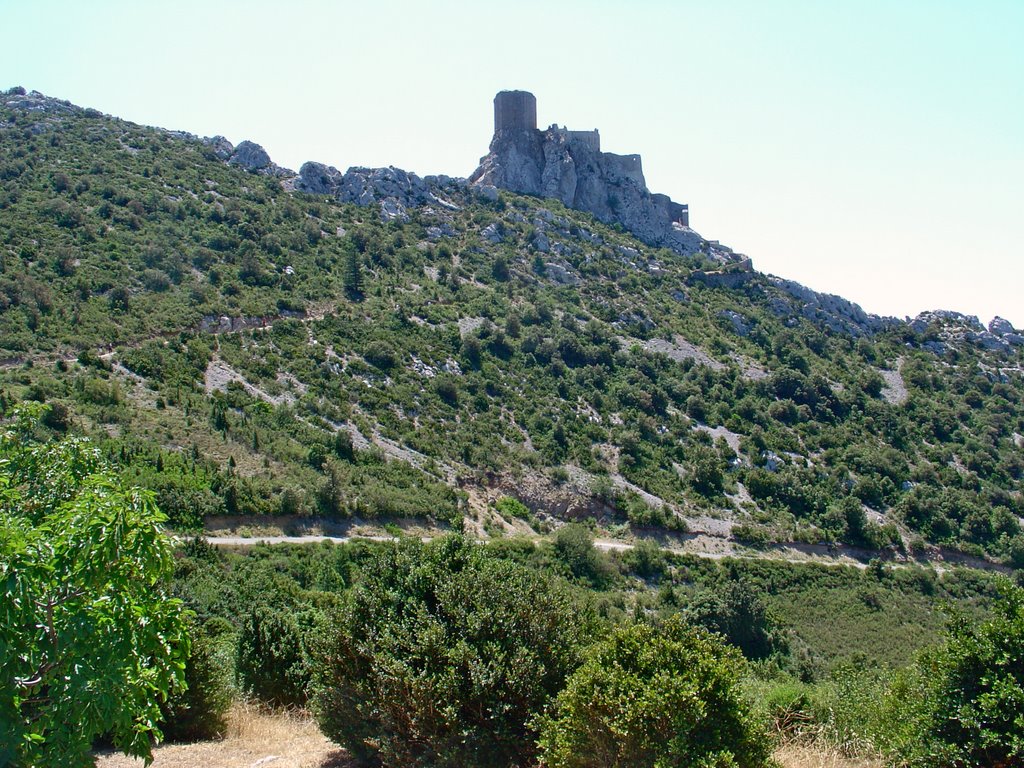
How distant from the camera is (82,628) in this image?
4695 mm

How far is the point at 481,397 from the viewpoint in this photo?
1829 inches

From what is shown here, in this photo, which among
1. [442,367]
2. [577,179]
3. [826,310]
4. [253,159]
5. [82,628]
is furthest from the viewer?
[577,179]

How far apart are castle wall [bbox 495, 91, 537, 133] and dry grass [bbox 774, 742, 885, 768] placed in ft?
250

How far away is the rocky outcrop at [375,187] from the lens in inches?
2576

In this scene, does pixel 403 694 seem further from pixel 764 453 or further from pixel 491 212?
pixel 491 212

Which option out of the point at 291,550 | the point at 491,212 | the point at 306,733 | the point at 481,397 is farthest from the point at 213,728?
the point at 491,212

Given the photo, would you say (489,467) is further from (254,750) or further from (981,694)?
(981,694)

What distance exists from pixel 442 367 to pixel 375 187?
87.6 ft

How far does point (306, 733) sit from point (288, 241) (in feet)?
157

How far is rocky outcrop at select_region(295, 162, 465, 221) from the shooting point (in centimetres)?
6544

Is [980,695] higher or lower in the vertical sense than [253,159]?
→ lower

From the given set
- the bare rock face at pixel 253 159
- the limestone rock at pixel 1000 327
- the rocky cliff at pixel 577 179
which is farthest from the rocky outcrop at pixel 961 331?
the bare rock face at pixel 253 159

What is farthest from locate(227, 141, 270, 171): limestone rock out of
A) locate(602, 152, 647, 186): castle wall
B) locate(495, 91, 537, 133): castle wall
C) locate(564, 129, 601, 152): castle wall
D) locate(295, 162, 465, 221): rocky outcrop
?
locate(602, 152, 647, 186): castle wall

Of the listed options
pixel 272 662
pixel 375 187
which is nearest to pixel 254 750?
pixel 272 662
